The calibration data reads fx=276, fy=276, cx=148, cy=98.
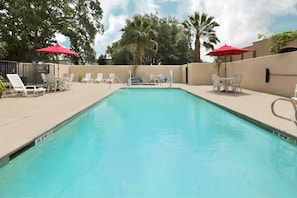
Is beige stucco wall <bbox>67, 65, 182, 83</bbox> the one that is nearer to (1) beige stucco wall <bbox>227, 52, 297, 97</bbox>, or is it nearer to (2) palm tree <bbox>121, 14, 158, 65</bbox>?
(2) palm tree <bbox>121, 14, 158, 65</bbox>

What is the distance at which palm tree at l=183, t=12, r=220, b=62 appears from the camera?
23203 mm

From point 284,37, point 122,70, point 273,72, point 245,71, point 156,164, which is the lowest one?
point 156,164

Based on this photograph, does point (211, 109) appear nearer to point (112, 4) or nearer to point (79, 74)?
point (79, 74)

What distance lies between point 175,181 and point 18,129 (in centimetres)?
301

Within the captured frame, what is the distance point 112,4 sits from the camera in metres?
25.4

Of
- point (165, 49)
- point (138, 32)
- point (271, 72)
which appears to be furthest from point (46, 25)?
point (271, 72)

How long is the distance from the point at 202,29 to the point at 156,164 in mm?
21166

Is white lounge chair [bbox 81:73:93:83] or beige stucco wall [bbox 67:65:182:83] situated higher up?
beige stucco wall [bbox 67:65:182:83]

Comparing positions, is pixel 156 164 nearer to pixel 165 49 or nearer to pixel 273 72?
pixel 273 72

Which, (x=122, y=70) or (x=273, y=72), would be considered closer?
(x=273, y=72)

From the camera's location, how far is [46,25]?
21.9 meters

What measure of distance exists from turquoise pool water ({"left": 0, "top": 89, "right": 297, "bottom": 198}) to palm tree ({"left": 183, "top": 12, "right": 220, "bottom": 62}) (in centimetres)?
1840

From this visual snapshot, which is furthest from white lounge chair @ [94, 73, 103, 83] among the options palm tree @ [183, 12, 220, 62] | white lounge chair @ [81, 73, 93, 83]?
palm tree @ [183, 12, 220, 62]

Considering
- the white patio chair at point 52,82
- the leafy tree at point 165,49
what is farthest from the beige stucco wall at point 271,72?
the leafy tree at point 165,49
